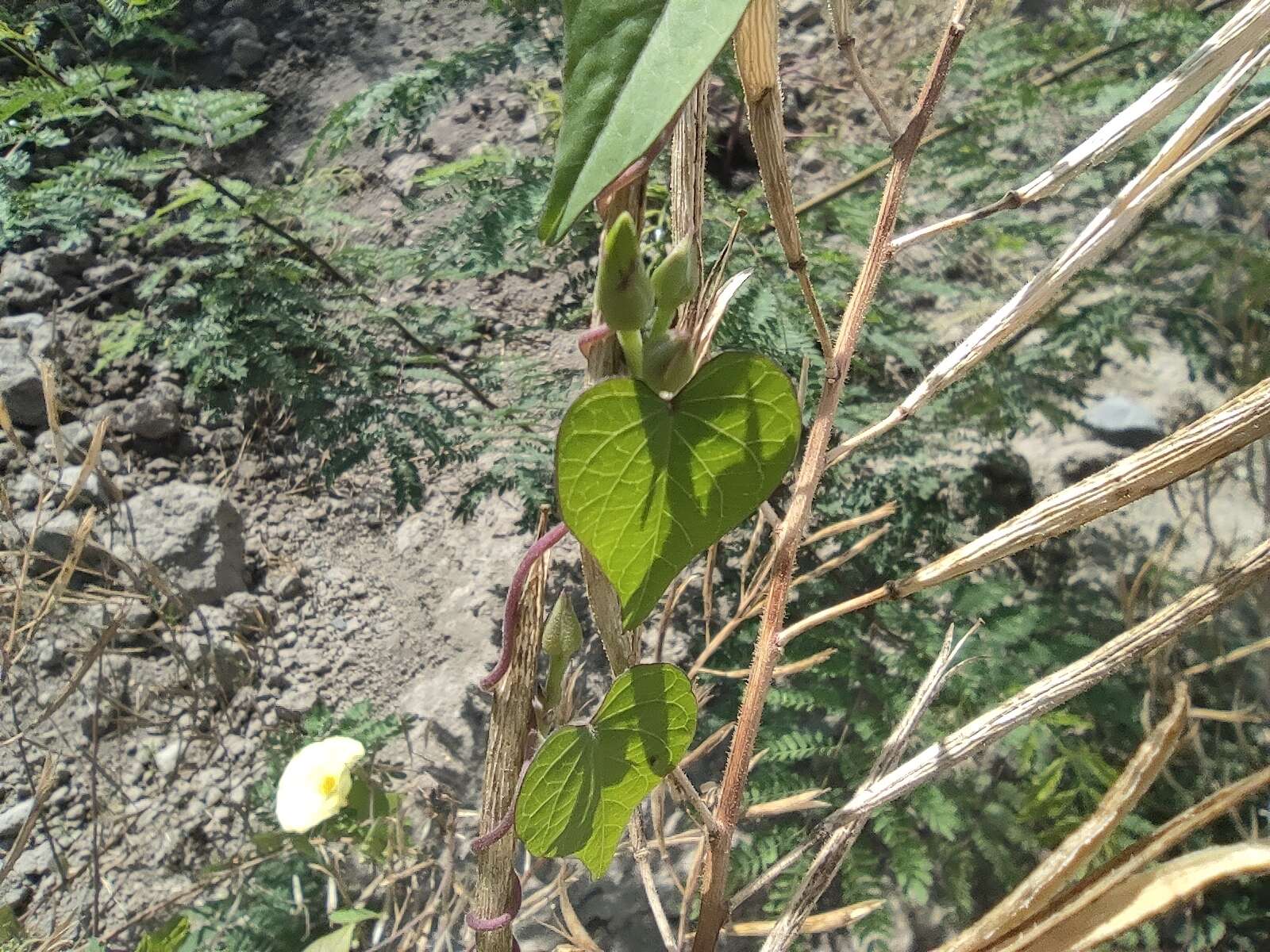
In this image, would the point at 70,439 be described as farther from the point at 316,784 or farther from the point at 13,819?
the point at 316,784

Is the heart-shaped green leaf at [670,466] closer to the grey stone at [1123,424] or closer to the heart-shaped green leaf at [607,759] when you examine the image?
the heart-shaped green leaf at [607,759]

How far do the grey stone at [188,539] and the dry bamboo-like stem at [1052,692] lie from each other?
1412 mm

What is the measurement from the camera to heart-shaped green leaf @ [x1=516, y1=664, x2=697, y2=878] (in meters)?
0.38

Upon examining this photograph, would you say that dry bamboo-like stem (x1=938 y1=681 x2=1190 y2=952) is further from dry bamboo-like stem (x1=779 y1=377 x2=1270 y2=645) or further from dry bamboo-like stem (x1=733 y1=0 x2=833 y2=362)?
dry bamboo-like stem (x1=733 y1=0 x2=833 y2=362)

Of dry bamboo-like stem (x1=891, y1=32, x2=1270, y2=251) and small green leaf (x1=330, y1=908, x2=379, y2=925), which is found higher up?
dry bamboo-like stem (x1=891, y1=32, x2=1270, y2=251)

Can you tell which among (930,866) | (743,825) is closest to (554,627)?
(930,866)

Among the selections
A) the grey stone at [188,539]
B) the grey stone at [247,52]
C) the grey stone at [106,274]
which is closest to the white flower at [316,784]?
the grey stone at [188,539]

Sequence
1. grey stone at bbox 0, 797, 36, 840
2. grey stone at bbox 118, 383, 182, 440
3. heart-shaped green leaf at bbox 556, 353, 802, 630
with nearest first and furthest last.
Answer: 1. heart-shaped green leaf at bbox 556, 353, 802, 630
2. grey stone at bbox 0, 797, 36, 840
3. grey stone at bbox 118, 383, 182, 440

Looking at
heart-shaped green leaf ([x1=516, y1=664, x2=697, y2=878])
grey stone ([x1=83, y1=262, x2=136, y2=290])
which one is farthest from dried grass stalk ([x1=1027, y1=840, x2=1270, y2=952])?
grey stone ([x1=83, y1=262, x2=136, y2=290])

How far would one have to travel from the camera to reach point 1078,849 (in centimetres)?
48

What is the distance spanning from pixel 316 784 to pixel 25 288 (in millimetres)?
1366

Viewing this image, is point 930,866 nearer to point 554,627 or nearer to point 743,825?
point 743,825

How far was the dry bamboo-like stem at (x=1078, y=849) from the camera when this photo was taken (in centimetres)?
48

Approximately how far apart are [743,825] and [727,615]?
33 centimetres
